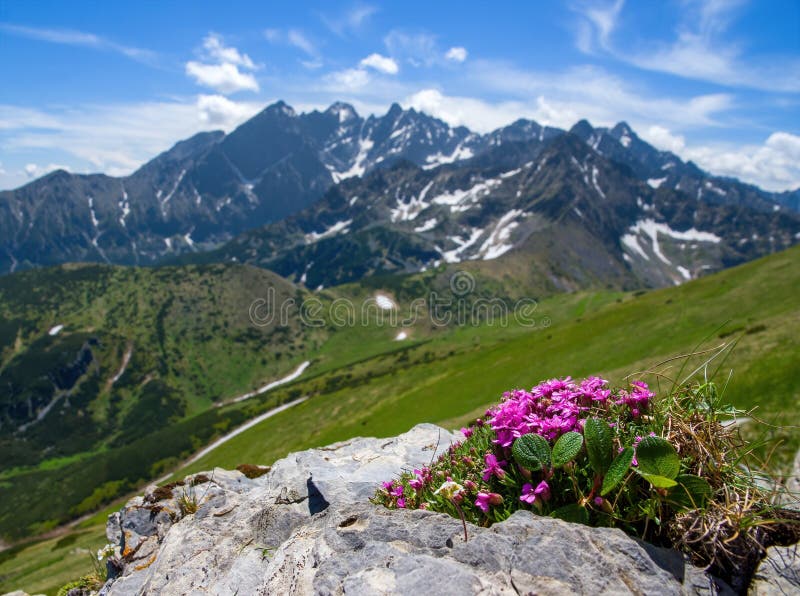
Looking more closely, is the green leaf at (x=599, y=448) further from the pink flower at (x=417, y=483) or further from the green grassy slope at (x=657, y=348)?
the green grassy slope at (x=657, y=348)

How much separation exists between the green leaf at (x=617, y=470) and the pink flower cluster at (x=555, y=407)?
0.85 meters

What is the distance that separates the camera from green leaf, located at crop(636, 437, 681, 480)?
537cm

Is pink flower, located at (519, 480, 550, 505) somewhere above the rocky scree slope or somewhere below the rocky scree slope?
above

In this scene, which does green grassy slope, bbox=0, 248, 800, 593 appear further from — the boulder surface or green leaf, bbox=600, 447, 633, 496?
the boulder surface

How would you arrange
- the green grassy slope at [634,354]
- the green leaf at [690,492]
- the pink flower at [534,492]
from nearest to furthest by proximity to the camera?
1. the green leaf at [690,492]
2. the pink flower at [534,492]
3. the green grassy slope at [634,354]

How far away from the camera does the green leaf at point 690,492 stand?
17.4ft

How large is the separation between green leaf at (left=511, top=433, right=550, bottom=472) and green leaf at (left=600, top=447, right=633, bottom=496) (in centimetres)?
70

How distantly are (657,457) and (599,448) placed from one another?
618 millimetres

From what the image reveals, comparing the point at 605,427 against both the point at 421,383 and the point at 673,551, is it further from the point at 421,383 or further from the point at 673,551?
the point at 421,383

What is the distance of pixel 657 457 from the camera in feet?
17.9

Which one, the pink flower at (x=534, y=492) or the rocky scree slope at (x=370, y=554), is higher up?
the pink flower at (x=534, y=492)

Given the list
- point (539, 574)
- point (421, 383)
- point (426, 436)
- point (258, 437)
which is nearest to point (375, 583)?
point (539, 574)

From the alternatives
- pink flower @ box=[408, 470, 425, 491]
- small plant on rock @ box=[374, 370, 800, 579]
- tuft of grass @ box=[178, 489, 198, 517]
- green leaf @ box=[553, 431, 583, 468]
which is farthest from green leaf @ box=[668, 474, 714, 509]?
tuft of grass @ box=[178, 489, 198, 517]

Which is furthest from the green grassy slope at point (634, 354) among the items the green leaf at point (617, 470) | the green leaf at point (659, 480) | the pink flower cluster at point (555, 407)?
the green leaf at point (659, 480)
